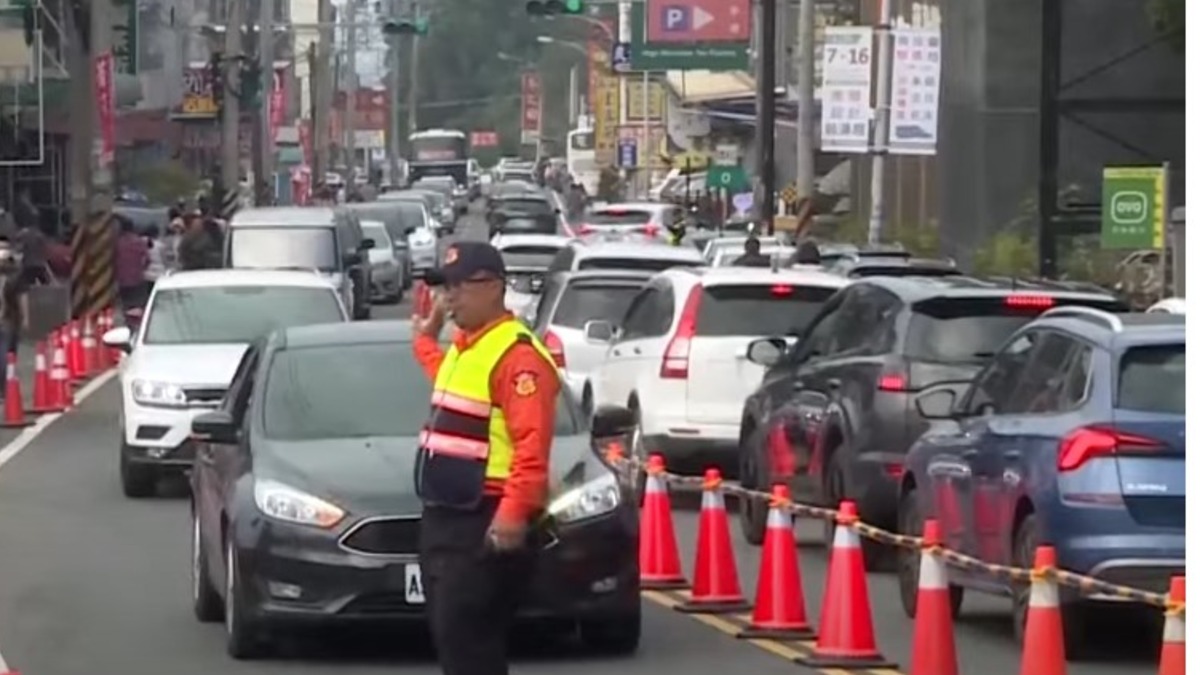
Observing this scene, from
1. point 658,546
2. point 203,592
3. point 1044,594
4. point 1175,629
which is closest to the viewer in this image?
point 1175,629

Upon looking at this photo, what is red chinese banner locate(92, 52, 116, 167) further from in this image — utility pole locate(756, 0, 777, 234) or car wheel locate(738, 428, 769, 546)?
car wheel locate(738, 428, 769, 546)

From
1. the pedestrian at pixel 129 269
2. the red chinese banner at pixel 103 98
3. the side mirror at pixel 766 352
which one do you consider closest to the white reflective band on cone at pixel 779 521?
the side mirror at pixel 766 352

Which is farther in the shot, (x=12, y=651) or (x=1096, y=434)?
(x=12, y=651)

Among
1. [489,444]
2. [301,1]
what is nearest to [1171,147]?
[489,444]

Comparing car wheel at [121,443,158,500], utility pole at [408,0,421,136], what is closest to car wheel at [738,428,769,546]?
car wheel at [121,443,158,500]

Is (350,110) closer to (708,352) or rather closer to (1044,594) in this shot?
(708,352)

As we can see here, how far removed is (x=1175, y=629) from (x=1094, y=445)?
2.99 metres

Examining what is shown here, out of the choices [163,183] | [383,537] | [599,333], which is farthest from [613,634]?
[163,183]

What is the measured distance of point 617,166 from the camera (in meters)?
94.9

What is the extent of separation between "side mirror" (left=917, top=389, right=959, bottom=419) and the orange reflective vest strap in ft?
19.3

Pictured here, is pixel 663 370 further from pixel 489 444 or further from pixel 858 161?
pixel 858 161

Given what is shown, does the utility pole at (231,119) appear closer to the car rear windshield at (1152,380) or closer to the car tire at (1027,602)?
the car tire at (1027,602)

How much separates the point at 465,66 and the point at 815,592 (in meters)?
165

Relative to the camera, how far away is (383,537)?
498 inches
